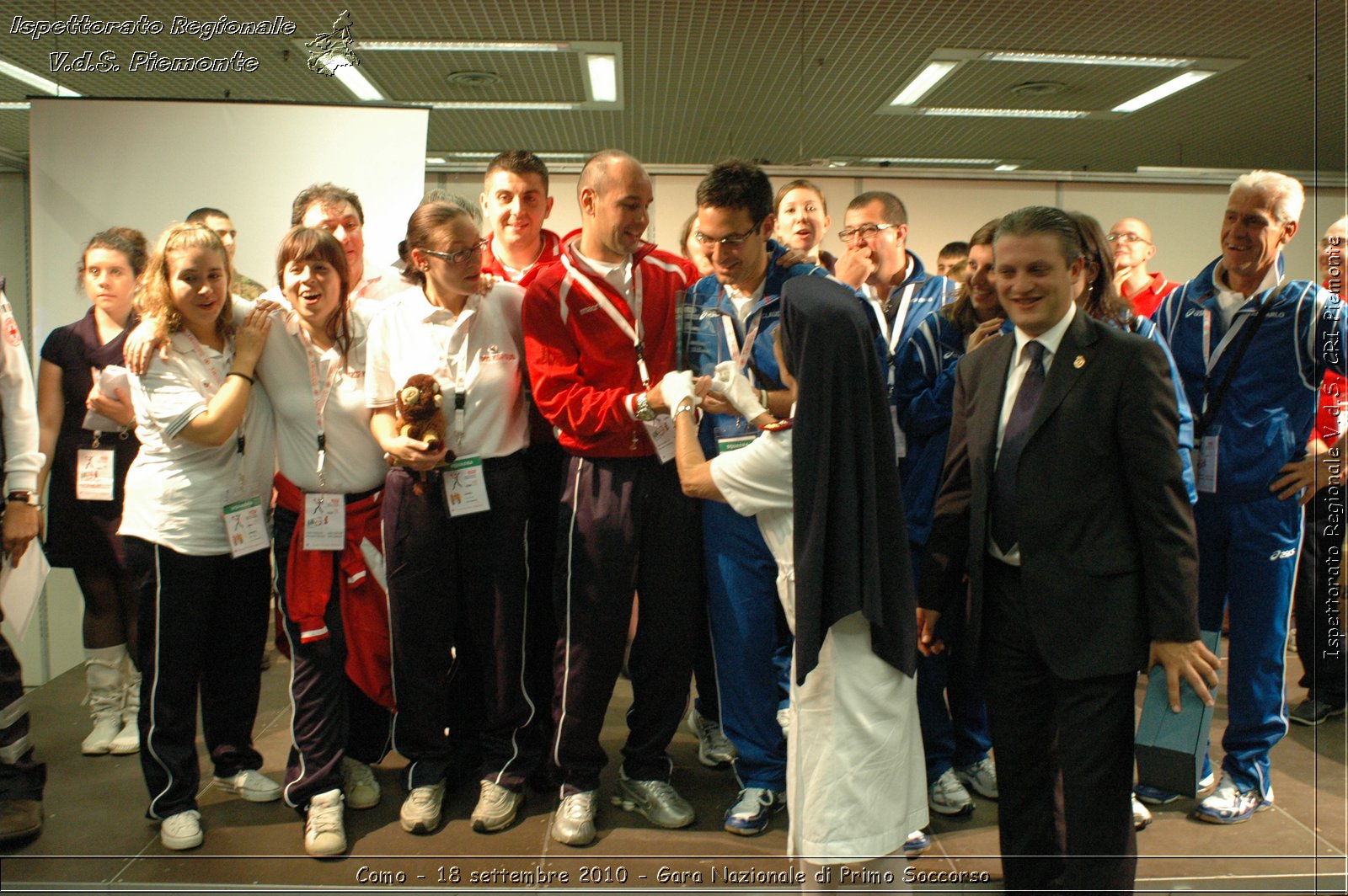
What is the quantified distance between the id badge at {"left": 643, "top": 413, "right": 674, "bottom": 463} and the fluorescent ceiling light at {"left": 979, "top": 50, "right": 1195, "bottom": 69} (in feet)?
14.3

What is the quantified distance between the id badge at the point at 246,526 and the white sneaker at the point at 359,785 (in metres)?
0.71

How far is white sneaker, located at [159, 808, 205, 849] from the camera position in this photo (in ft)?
8.45

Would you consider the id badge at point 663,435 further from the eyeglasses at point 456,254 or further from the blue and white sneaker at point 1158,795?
the blue and white sneaker at point 1158,795

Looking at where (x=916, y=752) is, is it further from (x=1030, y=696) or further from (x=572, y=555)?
(x=572, y=555)

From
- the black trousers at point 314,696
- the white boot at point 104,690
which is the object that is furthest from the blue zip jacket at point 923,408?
the white boot at point 104,690

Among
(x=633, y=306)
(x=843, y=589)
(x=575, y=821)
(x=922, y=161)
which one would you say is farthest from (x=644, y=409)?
(x=922, y=161)

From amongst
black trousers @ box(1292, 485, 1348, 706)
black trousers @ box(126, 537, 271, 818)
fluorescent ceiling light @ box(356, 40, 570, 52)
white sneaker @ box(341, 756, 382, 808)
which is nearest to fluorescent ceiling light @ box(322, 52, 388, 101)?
fluorescent ceiling light @ box(356, 40, 570, 52)

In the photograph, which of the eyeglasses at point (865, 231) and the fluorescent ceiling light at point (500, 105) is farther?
the fluorescent ceiling light at point (500, 105)

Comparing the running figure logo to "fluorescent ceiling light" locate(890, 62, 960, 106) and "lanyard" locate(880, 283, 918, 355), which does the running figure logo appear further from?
"fluorescent ceiling light" locate(890, 62, 960, 106)

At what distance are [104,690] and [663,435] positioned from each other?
2361 millimetres

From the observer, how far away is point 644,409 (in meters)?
2.43

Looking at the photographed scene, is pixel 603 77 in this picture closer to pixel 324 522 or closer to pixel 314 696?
pixel 324 522

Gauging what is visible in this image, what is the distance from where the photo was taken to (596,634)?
2.65 m

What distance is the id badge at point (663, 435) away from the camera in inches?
99.2
